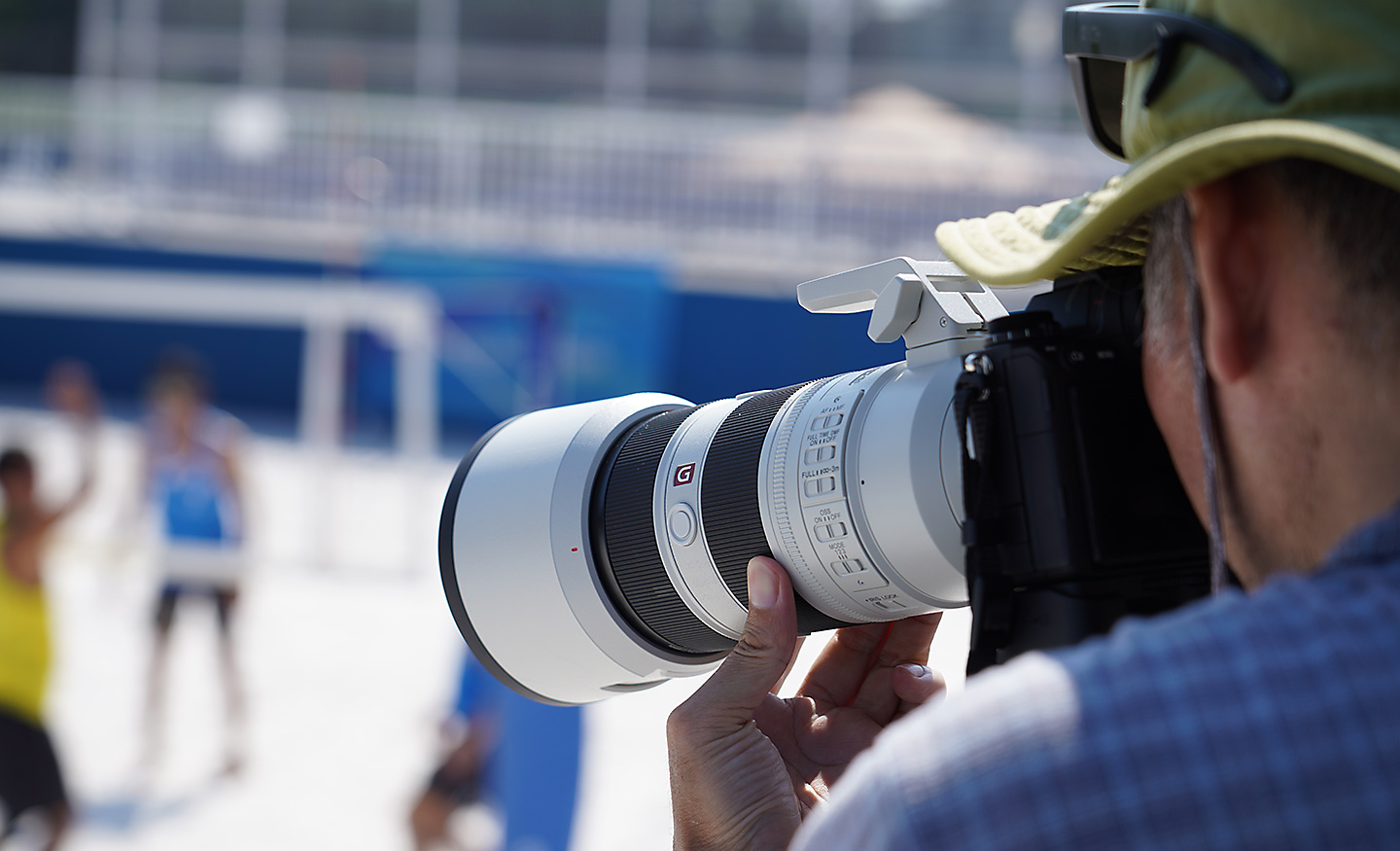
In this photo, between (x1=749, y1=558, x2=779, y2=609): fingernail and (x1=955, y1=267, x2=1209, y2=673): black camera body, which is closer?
(x1=955, y1=267, x2=1209, y2=673): black camera body

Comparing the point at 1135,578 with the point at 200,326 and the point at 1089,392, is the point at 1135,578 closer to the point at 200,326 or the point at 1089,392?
the point at 1089,392

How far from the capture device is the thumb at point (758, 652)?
111 centimetres

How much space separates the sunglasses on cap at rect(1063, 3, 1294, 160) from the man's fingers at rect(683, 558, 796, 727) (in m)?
0.45

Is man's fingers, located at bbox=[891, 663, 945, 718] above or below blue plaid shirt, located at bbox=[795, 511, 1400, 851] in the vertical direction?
below

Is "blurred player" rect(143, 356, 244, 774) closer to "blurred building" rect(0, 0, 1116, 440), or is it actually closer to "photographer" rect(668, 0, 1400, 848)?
"blurred building" rect(0, 0, 1116, 440)

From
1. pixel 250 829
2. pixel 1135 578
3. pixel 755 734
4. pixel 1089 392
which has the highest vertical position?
pixel 1089 392

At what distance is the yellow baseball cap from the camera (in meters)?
0.60

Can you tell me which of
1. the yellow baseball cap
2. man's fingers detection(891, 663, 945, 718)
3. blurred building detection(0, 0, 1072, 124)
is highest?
blurred building detection(0, 0, 1072, 124)

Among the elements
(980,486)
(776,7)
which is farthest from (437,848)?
(776,7)

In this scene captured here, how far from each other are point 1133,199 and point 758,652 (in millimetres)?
573

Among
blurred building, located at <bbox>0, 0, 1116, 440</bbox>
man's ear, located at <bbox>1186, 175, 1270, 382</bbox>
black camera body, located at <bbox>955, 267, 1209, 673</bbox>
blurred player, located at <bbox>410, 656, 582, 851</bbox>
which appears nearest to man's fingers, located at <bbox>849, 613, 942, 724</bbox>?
black camera body, located at <bbox>955, 267, 1209, 673</bbox>

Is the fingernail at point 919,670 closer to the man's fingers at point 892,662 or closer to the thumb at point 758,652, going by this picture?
the man's fingers at point 892,662

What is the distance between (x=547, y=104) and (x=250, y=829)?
31.5 feet

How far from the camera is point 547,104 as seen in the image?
12945mm
